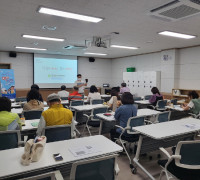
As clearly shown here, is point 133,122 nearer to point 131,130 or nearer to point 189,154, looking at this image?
point 131,130

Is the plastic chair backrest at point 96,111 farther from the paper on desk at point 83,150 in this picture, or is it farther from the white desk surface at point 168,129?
the paper on desk at point 83,150

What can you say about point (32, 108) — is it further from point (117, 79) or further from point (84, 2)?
point (117, 79)

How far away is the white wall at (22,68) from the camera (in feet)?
33.5

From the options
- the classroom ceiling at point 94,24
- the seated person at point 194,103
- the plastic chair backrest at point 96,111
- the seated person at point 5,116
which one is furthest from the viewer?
the seated person at point 194,103

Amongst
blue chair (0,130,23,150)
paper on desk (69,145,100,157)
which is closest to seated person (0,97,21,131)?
blue chair (0,130,23,150)

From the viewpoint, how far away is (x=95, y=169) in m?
1.56

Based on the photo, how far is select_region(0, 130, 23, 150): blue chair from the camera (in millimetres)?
2174

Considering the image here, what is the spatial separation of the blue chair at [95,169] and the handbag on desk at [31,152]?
450mm

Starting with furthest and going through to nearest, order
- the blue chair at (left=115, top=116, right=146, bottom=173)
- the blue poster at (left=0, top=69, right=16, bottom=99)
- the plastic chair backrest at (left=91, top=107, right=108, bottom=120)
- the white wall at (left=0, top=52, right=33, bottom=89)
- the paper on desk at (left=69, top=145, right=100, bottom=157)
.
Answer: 1. the white wall at (left=0, top=52, right=33, bottom=89)
2. the blue poster at (left=0, top=69, right=16, bottom=99)
3. the plastic chair backrest at (left=91, top=107, right=108, bottom=120)
4. the blue chair at (left=115, top=116, right=146, bottom=173)
5. the paper on desk at (left=69, top=145, right=100, bottom=157)

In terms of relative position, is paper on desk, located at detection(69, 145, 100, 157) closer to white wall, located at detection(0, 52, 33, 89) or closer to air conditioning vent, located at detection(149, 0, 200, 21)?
air conditioning vent, located at detection(149, 0, 200, 21)

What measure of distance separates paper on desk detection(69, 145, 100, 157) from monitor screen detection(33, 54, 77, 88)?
933cm

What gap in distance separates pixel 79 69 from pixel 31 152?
1062 cm

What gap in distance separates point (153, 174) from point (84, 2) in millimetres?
3277

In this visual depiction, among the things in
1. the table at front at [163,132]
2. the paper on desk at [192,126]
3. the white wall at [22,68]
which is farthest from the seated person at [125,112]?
the white wall at [22,68]
